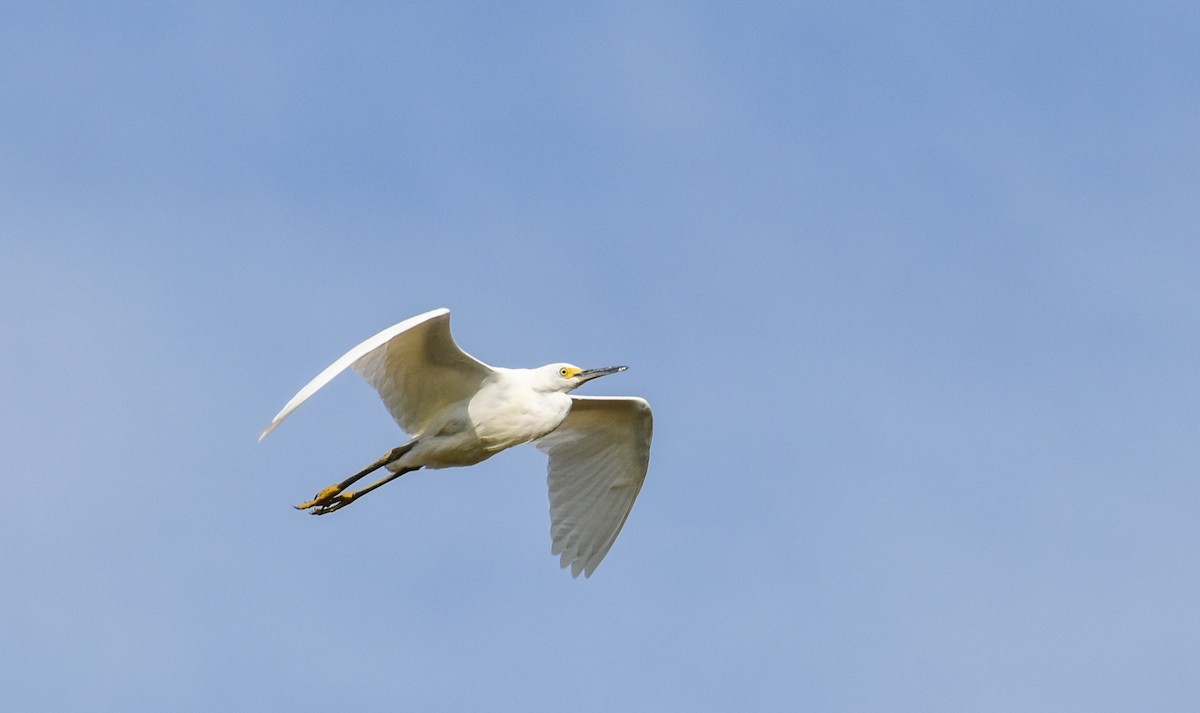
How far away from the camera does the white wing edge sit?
17.6 m

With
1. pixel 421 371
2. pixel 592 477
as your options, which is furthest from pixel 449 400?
pixel 592 477

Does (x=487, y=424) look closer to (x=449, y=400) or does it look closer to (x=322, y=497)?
(x=449, y=400)

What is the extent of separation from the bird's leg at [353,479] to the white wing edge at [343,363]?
210cm

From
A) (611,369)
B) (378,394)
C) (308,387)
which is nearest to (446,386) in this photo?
(378,394)

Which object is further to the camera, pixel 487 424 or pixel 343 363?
pixel 487 424

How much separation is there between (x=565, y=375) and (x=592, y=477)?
2.19 m

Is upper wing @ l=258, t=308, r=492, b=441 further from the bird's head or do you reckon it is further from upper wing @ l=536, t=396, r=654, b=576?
upper wing @ l=536, t=396, r=654, b=576

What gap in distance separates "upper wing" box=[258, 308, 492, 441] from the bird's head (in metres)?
0.86

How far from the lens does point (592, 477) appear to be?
23703 millimetres

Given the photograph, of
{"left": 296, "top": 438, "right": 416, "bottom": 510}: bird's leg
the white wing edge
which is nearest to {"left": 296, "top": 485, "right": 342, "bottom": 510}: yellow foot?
{"left": 296, "top": 438, "right": 416, "bottom": 510}: bird's leg

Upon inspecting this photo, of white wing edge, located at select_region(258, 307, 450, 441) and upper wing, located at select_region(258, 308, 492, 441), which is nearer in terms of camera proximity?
white wing edge, located at select_region(258, 307, 450, 441)

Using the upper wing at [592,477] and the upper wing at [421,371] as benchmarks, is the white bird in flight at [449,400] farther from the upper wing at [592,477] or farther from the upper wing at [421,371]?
the upper wing at [592,477]

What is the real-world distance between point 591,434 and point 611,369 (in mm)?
1404

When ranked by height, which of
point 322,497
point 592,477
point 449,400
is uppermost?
point 592,477
